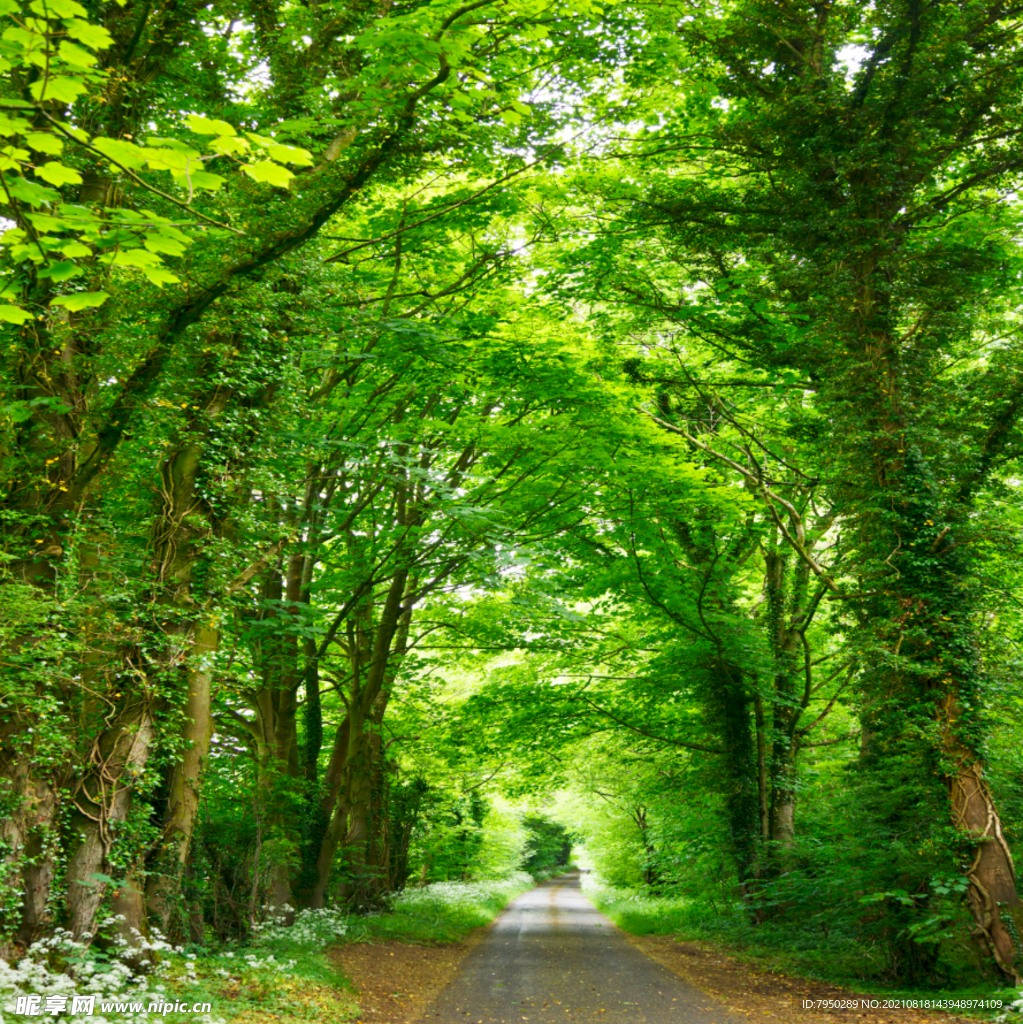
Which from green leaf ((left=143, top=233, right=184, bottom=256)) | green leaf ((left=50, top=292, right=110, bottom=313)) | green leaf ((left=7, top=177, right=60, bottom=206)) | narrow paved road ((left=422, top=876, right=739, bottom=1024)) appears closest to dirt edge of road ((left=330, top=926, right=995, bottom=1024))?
narrow paved road ((left=422, top=876, right=739, bottom=1024))

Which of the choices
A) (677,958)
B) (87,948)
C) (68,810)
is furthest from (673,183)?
(677,958)

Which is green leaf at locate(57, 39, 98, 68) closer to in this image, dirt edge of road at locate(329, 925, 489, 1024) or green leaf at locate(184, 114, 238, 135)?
green leaf at locate(184, 114, 238, 135)

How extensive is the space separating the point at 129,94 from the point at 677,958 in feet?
44.6

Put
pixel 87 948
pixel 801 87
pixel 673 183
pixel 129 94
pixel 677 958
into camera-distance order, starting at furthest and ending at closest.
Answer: pixel 677 958
pixel 673 183
pixel 801 87
pixel 129 94
pixel 87 948

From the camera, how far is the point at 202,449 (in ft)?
22.4

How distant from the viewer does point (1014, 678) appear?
24.3 ft

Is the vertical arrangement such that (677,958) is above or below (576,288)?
below

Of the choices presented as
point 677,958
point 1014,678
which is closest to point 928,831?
point 1014,678

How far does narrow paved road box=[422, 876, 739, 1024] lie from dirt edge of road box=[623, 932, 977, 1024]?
0.28 metres

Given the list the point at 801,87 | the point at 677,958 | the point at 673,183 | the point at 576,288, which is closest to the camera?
the point at 801,87

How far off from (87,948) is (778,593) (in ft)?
38.7

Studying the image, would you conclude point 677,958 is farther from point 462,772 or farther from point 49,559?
point 49,559

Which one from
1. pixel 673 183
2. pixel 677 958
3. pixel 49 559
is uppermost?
pixel 673 183

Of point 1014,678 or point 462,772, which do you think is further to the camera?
point 462,772
